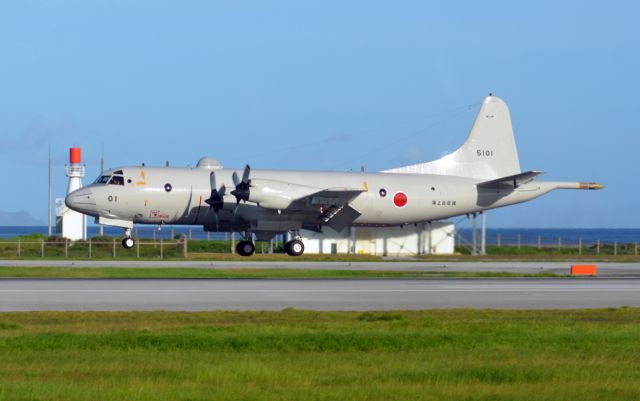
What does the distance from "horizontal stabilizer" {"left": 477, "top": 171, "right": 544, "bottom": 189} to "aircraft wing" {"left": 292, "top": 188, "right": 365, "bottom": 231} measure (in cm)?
748

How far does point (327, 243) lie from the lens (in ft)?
217

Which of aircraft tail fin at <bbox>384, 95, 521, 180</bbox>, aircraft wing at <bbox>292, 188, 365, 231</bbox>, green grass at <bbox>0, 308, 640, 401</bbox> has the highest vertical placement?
aircraft tail fin at <bbox>384, 95, 521, 180</bbox>

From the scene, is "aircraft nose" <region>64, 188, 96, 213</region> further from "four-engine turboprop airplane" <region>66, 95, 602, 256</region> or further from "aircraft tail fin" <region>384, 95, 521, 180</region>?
"aircraft tail fin" <region>384, 95, 521, 180</region>

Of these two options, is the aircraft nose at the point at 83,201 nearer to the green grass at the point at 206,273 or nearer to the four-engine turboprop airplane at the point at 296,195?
the four-engine turboprop airplane at the point at 296,195

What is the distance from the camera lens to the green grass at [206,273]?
41.2 metres

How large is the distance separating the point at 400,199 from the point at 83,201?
1573 centimetres

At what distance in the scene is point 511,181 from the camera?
173 ft

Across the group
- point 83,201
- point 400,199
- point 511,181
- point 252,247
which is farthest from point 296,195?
point 511,181

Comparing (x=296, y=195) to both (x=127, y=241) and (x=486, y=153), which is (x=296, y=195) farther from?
(x=486, y=153)

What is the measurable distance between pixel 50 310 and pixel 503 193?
32592 mm

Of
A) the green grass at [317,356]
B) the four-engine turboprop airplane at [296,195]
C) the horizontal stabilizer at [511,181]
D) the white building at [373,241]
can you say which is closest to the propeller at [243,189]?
the four-engine turboprop airplane at [296,195]

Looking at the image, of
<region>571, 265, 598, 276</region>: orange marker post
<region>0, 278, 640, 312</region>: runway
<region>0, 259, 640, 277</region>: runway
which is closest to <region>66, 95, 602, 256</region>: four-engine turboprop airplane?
<region>0, 259, 640, 277</region>: runway

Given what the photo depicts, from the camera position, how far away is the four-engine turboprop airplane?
47.4m

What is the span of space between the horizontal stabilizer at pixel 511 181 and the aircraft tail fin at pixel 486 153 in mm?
2034
